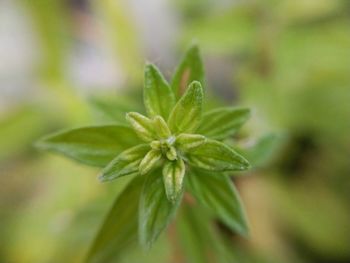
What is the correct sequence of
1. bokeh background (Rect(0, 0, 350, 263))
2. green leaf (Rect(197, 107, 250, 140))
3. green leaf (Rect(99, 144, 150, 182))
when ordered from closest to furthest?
green leaf (Rect(99, 144, 150, 182)) → green leaf (Rect(197, 107, 250, 140)) → bokeh background (Rect(0, 0, 350, 263))

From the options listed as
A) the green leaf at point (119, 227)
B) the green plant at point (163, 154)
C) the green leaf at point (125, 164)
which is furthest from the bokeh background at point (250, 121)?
the green leaf at point (125, 164)

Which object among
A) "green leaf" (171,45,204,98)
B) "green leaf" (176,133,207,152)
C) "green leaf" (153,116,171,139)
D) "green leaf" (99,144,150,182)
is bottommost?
"green leaf" (176,133,207,152)

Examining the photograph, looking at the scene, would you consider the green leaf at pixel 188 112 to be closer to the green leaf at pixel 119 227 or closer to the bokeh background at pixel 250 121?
the green leaf at pixel 119 227

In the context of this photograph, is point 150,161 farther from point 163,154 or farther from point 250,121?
point 250,121

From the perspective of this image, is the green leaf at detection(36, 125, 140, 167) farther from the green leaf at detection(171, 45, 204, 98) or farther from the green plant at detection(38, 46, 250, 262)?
the green leaf at detection(171, 45, 204, 98)

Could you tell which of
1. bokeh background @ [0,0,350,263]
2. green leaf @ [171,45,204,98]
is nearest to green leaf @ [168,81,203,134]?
green leaf @ [171,45,204,98]

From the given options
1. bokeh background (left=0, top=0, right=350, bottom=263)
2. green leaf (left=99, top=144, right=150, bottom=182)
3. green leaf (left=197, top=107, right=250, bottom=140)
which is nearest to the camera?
green leaf (left=99, top=144, right=150, bottom=182)
